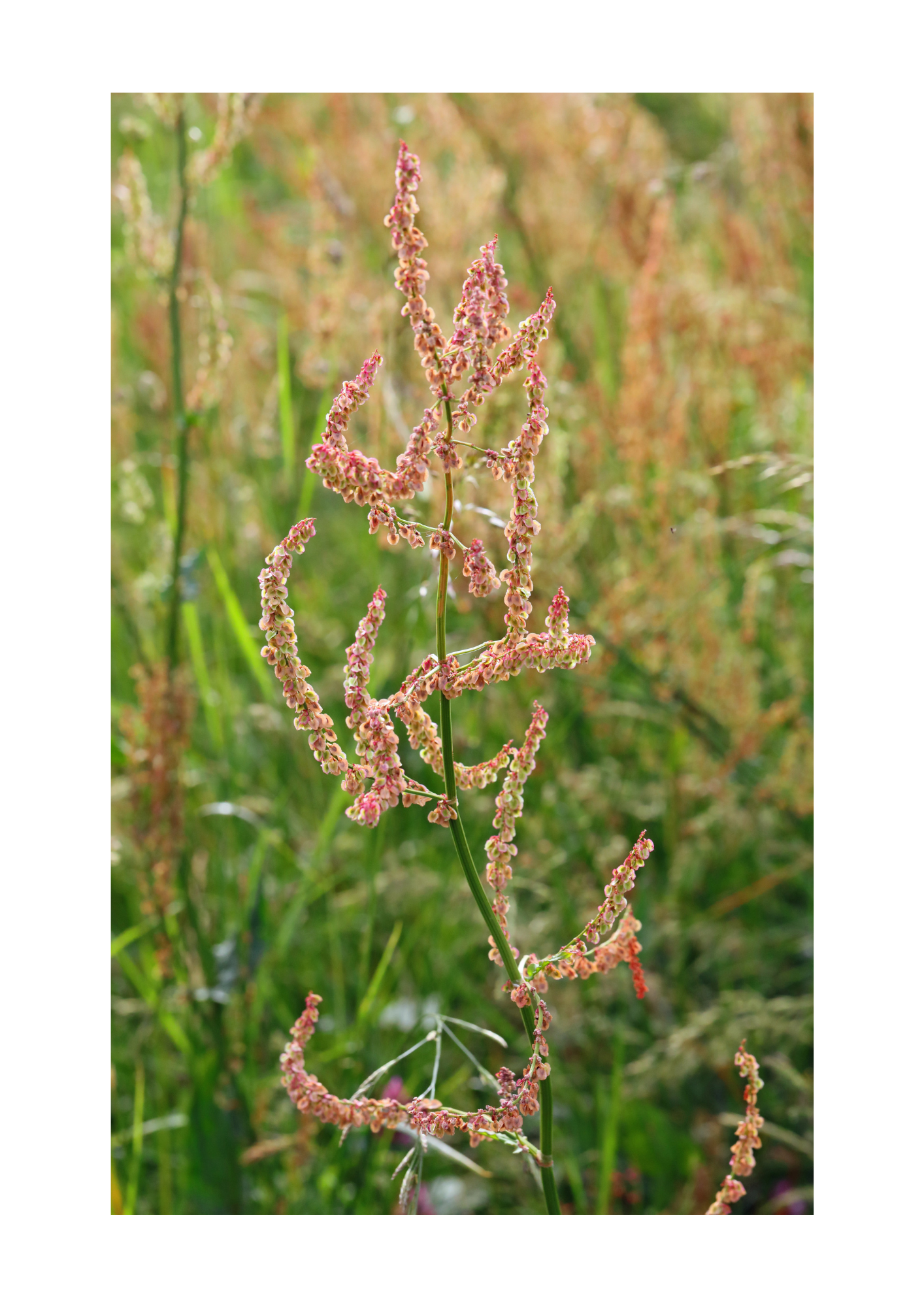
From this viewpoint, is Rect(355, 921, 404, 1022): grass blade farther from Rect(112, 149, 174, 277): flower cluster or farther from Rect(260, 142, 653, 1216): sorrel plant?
Rect(112, 149, 174, 277): flower cluster

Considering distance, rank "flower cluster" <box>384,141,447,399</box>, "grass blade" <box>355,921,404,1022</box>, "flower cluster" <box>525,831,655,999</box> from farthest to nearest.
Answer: "grass blade" <box>355,921,404,1022</box>
"flower cluster" <box>525,831,655,999</box>
"flower cluster" <box>384,141,447,399</box>

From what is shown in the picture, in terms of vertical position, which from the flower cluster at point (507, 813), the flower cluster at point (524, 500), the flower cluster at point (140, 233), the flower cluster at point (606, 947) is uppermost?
the flower cluster at point (140, 233)

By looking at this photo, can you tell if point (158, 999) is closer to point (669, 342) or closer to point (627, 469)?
point (627, 469)

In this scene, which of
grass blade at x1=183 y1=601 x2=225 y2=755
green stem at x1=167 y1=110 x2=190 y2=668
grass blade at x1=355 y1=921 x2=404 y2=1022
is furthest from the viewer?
grass blade at x1=183 y1=601 x2=225 y2=755

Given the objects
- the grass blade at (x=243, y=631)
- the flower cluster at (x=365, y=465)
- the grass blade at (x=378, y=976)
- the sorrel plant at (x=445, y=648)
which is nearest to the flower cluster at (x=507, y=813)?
the sorrel plant at (x=445, y=648)

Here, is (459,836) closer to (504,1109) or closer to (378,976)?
(504,1109)

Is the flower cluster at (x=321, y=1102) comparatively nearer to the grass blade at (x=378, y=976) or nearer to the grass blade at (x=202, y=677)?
the grass blade at (x=378, y=976)

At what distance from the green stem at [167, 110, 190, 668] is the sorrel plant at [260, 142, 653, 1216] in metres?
0.90

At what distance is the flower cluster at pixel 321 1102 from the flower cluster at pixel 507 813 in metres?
0.16

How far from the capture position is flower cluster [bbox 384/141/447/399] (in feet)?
2.51

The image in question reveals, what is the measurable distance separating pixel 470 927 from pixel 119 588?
3.69ft

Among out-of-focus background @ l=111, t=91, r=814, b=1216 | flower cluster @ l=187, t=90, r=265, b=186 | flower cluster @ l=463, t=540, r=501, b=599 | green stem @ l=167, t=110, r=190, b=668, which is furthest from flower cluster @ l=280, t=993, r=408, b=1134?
flower cluster @ l=187, t=90, r=265, b=186

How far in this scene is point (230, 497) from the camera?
2.72m

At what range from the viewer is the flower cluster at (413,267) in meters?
0.77
